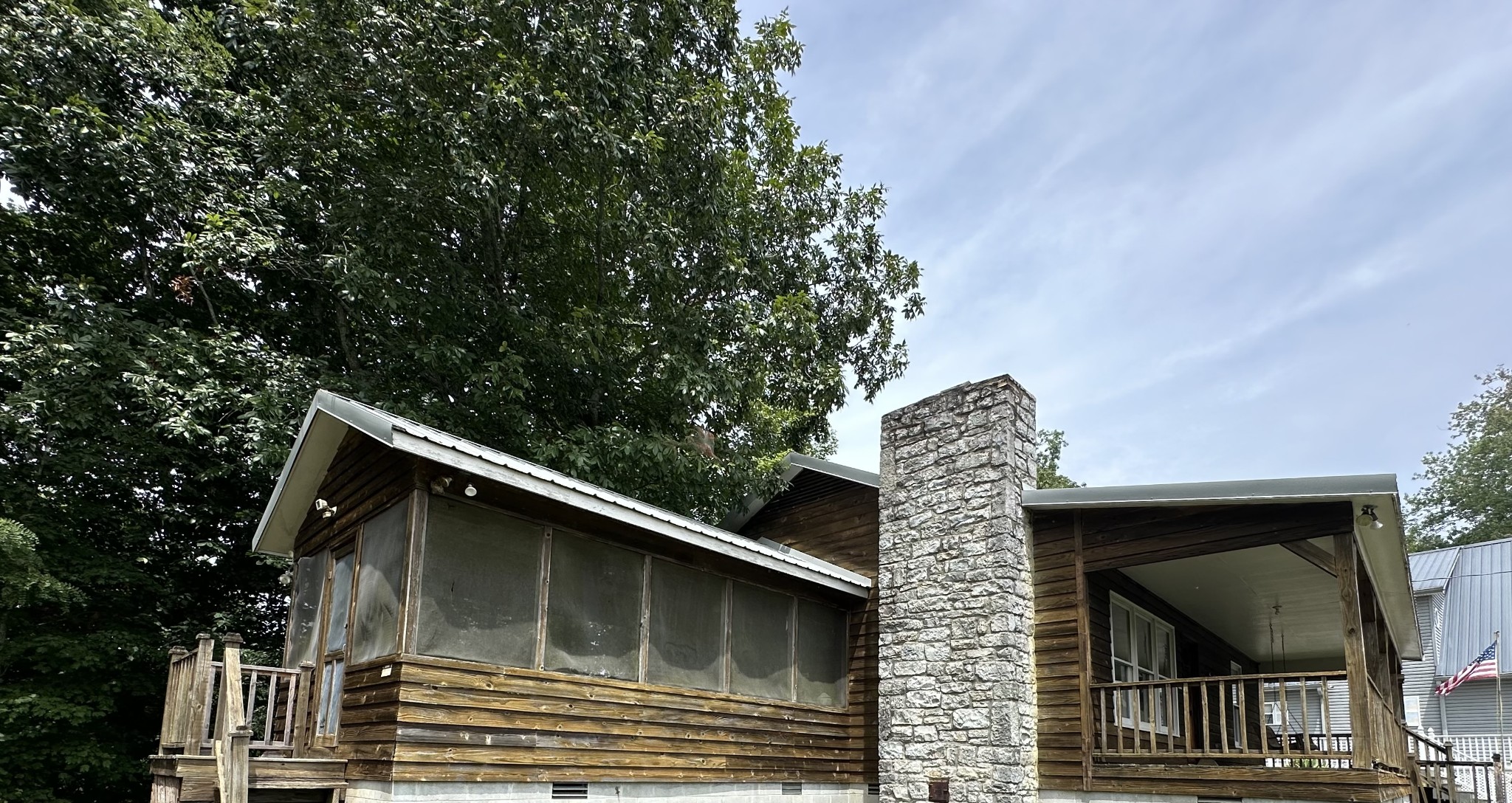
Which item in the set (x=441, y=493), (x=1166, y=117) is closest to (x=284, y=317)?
(x=441, y=493)

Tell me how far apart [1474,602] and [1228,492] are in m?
21.5

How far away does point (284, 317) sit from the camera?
570 inches

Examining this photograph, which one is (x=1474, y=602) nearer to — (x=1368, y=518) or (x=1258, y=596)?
(x=1258, y=596)

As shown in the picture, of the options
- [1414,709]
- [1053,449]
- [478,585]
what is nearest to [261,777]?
[478,585]

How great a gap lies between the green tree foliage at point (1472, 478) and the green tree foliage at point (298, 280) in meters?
34.1

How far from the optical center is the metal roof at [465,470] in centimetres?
641

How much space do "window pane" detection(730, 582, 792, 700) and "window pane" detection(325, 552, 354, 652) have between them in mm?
3611

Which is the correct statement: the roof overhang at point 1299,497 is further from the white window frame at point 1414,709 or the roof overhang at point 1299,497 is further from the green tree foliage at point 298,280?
the white window frame at point 1414,709

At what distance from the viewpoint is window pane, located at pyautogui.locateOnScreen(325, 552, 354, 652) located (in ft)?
25.3

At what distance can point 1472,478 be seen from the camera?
36281 millimetres

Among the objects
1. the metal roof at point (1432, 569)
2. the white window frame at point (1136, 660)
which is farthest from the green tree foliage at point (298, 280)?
the metal roof at point (1432, 569)

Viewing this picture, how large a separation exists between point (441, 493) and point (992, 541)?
→ 18.1ft

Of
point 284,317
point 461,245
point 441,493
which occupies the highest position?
point 461,245

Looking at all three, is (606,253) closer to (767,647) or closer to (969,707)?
(767,647)
